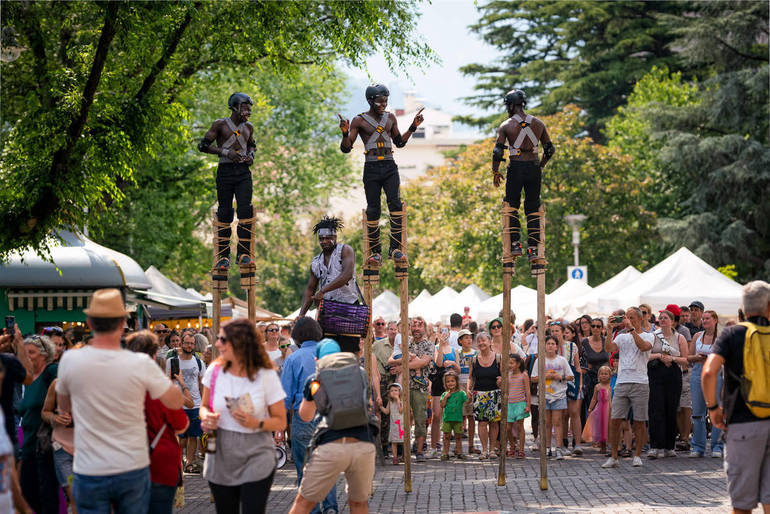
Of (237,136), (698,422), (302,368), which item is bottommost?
(698,422)

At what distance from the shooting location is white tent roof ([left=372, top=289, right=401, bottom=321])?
37.4m

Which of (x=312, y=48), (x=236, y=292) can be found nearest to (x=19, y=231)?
(x=312, y=48)

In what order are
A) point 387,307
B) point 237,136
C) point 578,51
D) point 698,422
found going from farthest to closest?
point 578,51 < point 387,307 < point 698,422 < point 237,136

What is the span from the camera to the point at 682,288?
81.1 ft

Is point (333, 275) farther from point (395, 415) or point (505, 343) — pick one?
point (395, 415)

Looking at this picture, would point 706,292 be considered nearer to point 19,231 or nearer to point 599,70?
point 19,231

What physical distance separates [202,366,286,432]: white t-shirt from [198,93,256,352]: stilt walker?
17.9 ft

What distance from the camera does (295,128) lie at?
147 feet

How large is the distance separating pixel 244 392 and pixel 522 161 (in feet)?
23.5

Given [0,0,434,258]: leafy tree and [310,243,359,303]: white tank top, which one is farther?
[0,0,434,258]: leafy tree

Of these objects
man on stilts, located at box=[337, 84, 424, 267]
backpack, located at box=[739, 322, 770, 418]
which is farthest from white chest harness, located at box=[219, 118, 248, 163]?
backpack, located at box=[739, 322, 770, 418]

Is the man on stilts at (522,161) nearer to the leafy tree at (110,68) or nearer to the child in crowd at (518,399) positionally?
the child in crowd at (518,399)

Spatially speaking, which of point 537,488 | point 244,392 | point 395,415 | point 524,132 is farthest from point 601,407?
point 244,392

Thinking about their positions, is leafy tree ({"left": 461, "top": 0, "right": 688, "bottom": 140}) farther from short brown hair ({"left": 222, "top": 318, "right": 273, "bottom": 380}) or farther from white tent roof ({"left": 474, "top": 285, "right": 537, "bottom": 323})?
short brown hair ({"left": 222, "top": 318, "right": 273, "bottom": 380})
